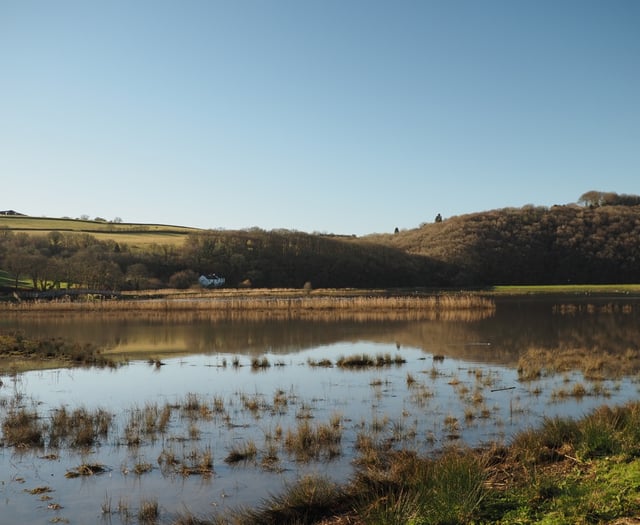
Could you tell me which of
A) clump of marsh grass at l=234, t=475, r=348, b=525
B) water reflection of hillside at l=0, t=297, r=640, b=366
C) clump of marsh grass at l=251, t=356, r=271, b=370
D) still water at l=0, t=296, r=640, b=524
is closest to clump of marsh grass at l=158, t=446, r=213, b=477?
still water at l=0, t=296, r=640, b=524

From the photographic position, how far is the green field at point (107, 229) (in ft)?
431

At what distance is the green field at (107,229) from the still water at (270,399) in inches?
3811

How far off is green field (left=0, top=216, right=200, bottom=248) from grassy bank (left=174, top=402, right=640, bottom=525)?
4591 inches

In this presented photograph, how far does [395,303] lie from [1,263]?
63.9 meters

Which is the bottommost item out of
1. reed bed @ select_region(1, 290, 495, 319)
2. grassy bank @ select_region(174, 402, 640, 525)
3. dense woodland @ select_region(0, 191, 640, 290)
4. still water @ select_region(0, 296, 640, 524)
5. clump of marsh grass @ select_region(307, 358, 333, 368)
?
clump of marsh grass @ select_region(307, 358, 333, 368)

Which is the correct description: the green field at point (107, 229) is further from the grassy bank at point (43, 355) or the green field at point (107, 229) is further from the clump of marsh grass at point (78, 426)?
the clump of marsh grass at point (78, 426)

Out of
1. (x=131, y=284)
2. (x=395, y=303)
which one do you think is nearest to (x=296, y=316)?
(x=395, y=303)

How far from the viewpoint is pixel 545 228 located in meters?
147

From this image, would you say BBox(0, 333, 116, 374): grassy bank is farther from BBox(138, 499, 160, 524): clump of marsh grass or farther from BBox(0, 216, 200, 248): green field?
BBox(0, 216, 200, 248): green field

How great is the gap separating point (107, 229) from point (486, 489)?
6124 inches

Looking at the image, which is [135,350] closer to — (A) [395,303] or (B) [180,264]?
(A) [395,303]

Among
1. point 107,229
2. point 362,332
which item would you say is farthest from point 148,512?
point 107,229

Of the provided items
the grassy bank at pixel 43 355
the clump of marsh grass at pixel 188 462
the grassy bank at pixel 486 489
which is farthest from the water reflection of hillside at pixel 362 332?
the clump of marsh grass at pixel 188 462

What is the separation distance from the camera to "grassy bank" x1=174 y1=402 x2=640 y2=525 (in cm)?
841
